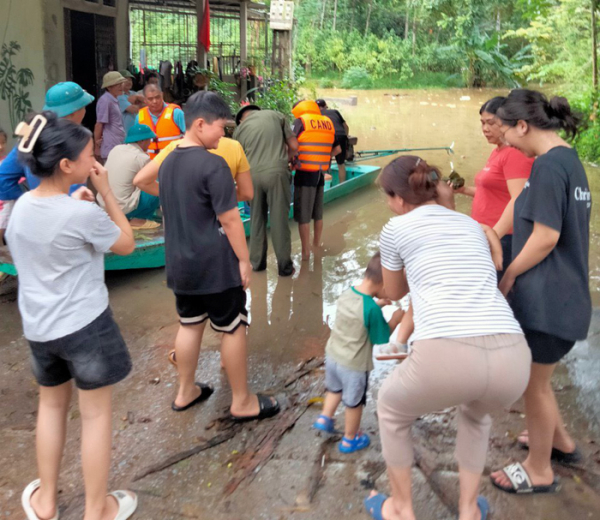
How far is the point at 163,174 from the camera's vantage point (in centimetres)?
340

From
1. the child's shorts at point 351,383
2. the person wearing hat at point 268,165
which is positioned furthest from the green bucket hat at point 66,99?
the child's shorts at point 351,383

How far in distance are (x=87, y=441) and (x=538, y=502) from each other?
211 centimetres

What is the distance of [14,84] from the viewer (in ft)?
26.6

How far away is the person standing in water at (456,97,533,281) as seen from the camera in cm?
340

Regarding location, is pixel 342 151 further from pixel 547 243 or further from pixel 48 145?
pixel 48 145

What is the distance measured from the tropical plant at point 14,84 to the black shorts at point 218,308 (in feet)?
18.8

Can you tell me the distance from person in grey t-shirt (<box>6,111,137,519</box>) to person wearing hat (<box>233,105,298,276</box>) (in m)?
3.37

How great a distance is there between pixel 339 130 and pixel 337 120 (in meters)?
0.29

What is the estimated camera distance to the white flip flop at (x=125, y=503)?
285cm

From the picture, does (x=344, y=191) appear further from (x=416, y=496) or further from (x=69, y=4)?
(x=416, y=496)

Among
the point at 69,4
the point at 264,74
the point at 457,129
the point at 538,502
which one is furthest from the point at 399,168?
the point at 457,129

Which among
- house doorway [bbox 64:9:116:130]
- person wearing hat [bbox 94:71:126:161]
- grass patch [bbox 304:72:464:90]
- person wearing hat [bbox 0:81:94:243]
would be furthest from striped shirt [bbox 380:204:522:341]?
grass patch [bbox 304:72:464:90]

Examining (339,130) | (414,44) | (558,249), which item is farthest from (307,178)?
(414,44)

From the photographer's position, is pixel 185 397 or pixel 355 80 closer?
pixel 185 397
